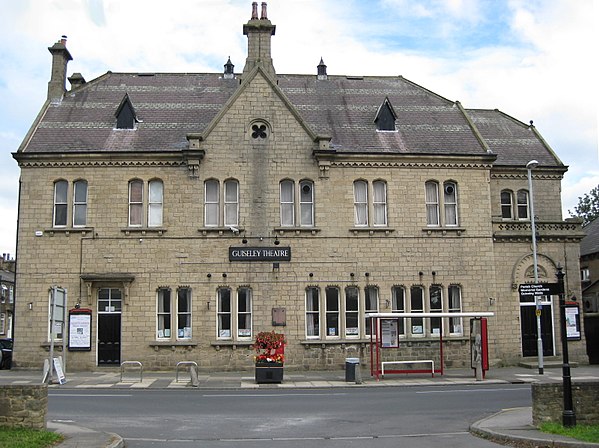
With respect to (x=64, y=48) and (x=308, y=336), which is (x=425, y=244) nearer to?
(x=308, y=336)

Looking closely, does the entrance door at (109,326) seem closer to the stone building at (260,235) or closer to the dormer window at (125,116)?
the stone building at (260,235)

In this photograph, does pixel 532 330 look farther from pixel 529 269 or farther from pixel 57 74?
pixel 57 74

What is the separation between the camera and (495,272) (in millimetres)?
31500

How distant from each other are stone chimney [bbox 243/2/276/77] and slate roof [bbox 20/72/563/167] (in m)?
2.77

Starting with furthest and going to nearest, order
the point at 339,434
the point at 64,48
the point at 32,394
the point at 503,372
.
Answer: the point at 64,48
the point at 503,372
the point at 339,434
the point at 32,394

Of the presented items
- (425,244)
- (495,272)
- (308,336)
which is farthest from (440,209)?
(308,336)

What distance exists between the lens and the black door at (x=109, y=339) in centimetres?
2906

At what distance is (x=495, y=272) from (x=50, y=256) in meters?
20.0

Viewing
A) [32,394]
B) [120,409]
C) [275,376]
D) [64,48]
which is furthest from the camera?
[64,48]

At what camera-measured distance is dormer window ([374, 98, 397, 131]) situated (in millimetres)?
32781

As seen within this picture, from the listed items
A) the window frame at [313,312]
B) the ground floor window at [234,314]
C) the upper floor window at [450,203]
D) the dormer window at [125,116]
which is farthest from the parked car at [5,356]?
the upper floor window at [450,203]

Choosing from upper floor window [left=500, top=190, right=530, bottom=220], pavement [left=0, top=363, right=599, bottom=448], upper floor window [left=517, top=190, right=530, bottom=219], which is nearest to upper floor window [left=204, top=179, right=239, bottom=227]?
pavement [left=0, top=363, right=599, bottom=448]

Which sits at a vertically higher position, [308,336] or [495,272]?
[495,272]

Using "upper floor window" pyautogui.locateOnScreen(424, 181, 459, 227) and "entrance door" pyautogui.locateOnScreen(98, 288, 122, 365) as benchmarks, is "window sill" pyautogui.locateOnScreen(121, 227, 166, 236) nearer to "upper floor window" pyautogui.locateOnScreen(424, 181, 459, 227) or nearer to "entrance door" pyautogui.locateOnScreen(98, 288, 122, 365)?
"entrance door" pyautogui.locateOnScreen(98, 288, 122, 365)
